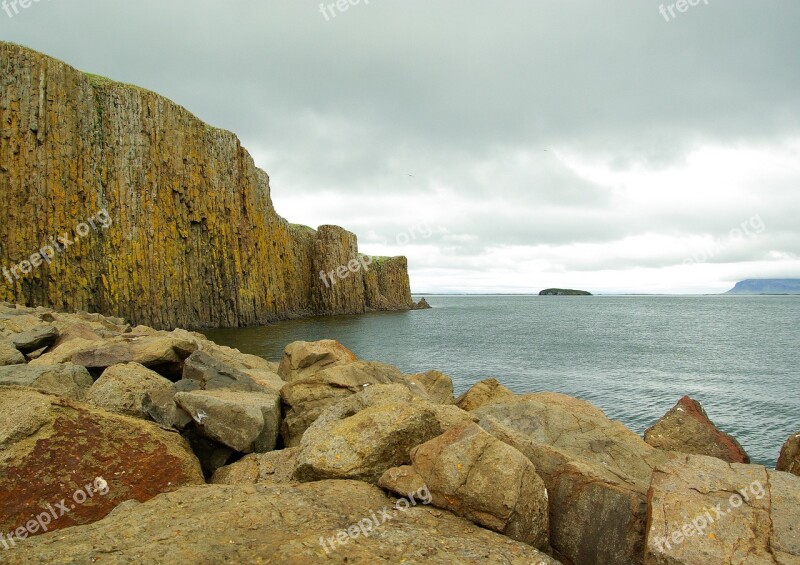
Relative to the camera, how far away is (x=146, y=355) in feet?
35.0

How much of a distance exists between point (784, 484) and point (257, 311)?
58.9 m

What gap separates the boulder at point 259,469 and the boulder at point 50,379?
3282 millimetres

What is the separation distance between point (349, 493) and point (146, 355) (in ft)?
24.3

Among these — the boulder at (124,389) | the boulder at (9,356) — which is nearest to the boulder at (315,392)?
the boulder at (124,389)

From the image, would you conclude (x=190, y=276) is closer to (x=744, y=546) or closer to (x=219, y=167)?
(x=219, y=167)

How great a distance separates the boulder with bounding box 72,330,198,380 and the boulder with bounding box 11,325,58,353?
3.60 metres

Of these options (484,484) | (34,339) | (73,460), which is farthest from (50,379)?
(484,484)

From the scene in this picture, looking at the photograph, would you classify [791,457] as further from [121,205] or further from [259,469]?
[121,205]

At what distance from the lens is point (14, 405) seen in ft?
19.3

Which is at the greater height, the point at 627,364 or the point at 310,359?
the point at 310,359

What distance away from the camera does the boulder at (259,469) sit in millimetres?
6504

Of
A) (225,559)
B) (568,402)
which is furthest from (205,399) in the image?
(568,402)

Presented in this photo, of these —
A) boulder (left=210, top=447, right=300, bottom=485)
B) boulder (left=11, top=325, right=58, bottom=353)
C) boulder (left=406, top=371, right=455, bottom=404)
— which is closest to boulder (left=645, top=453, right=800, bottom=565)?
boulder (left=210, top=447, right=300, bottom=485)

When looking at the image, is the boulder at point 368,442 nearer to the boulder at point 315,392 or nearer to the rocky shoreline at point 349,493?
→ the rocky shoreline at point 349,493
